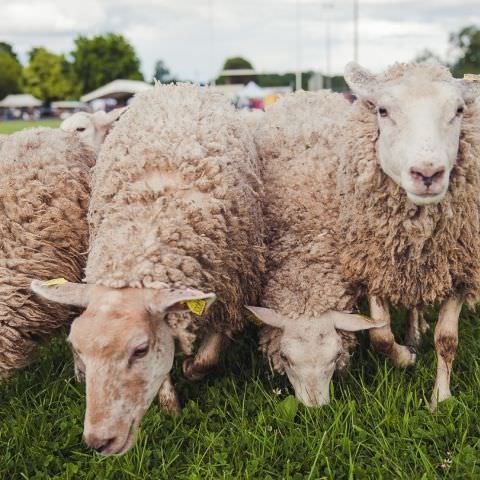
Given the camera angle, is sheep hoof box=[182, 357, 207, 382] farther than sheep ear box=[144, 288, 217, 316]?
Yes

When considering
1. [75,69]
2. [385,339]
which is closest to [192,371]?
[385,339]

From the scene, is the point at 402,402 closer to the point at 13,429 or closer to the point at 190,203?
the point at 190,203

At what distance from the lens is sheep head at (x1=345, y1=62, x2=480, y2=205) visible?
3008 millimetres

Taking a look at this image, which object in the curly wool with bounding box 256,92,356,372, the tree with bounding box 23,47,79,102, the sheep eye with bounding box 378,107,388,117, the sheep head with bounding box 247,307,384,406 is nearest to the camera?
the sheep eye with bounding box 378,107,388,117

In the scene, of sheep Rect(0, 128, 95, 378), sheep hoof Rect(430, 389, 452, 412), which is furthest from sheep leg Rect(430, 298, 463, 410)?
sheep Rect(0, 128, 95, 378)

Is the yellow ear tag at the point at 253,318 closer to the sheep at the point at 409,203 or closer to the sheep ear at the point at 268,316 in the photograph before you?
the sheep ear at the point at 268,316

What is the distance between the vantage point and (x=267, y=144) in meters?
4.52

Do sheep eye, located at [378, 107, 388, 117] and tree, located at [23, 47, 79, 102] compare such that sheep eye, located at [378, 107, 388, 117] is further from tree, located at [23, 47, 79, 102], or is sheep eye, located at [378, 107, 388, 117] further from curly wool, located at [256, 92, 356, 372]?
tree, located at [23, 47, 79, 102]

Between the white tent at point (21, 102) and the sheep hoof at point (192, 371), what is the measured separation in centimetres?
7416

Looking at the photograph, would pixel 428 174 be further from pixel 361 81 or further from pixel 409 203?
pixel 361 81

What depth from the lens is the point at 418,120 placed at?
3131 millimetres

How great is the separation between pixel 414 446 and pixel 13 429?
1942 millimetres

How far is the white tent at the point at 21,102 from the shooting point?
73.6 metres

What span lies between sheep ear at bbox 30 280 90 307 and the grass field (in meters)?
0.75
